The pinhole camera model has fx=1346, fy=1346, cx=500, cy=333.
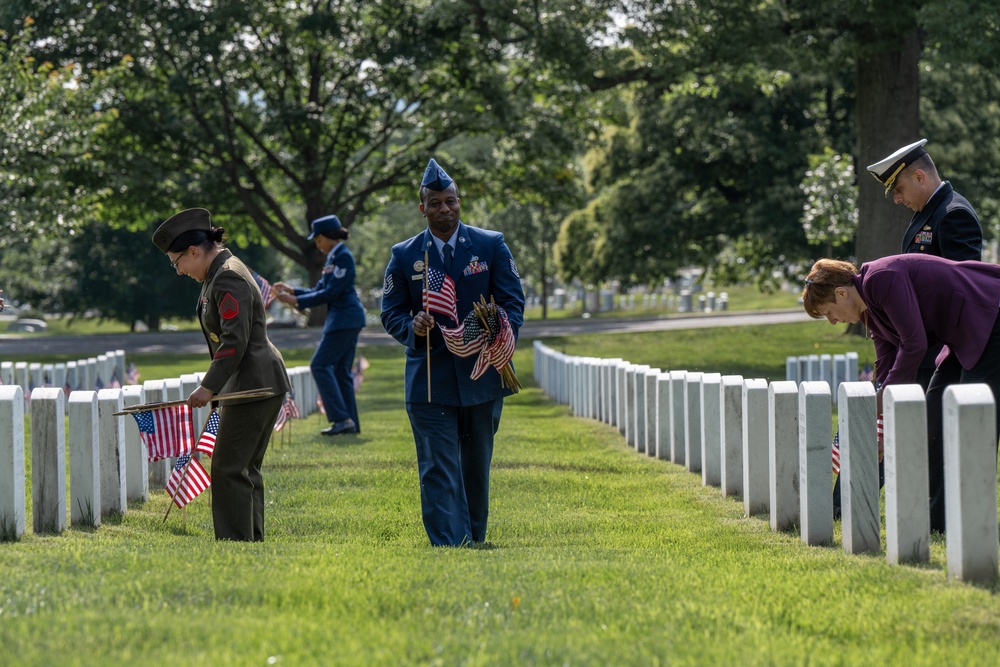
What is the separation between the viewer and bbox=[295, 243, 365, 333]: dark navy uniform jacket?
13.2 m

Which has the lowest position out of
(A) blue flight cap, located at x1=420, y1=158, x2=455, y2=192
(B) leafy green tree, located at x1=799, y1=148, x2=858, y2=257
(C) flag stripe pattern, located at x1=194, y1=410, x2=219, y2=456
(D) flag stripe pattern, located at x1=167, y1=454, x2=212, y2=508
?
(D) flag stripe pattern, located at x1=167, y1=454, x2=212, y2=508

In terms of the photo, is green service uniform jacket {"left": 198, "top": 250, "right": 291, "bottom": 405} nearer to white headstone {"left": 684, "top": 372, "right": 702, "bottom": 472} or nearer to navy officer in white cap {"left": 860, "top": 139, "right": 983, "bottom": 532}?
navy officer in white cap {"left": 860, "top": 139, "right": 983, "bottom": 532}

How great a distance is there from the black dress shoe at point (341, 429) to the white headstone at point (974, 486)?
30.2 feet

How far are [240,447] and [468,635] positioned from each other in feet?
10.2

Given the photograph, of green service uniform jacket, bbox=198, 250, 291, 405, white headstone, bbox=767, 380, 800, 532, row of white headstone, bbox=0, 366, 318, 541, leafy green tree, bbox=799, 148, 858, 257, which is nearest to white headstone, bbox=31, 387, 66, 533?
row of white headstone, bbox=0, 366, 318, 541

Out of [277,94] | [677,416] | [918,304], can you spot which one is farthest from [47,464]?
[277,94]

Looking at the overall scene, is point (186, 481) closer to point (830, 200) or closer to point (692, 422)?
point (692, 422)

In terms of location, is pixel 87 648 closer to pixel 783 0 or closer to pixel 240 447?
pixel 240 447

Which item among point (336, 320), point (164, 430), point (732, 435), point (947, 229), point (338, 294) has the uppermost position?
point (947, 229)

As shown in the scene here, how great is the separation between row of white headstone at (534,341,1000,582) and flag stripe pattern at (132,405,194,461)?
11.1 ft

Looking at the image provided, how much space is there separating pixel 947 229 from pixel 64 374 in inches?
556

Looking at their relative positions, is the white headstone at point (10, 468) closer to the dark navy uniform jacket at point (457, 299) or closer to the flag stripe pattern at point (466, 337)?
the dark navy uniform jacket at point (457, 299)

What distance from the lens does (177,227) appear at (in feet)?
23.9

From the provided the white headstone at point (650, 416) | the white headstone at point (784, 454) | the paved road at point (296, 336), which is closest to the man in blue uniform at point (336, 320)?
the white headstone at point (650, 416)
